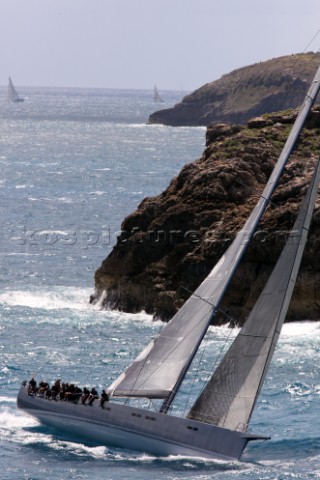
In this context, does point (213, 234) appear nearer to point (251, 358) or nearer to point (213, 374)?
point (213, 374)

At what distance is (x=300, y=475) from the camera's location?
38.2m

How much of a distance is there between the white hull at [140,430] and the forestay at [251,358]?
71cm

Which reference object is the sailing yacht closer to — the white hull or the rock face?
the white hull

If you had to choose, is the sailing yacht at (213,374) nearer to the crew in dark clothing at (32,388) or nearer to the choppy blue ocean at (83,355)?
the choppy blue ocean at (83,355)

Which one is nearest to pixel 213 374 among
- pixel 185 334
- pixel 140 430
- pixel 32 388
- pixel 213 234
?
pixel 185 334

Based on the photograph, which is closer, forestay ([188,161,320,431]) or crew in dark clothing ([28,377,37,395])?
forestay ([188,161,320,431])

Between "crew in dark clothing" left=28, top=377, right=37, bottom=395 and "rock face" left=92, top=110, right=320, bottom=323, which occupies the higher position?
"rock face" left=92, top=110, right=320, bottom=323

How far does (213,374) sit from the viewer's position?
4062cm

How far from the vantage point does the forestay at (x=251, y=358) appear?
39.8 m

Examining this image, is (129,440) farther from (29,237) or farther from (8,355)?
(29,237)

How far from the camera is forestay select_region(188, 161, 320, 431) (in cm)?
3978

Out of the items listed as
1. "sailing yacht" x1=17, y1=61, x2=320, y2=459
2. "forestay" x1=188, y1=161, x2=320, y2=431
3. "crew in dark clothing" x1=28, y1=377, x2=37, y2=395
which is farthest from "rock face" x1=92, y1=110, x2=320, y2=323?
"sailing yacht" x1=17, y1=61, x2=320, y2=459

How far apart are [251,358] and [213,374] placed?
1.36 m

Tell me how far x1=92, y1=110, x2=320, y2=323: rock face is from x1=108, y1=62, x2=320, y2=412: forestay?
1583cm
